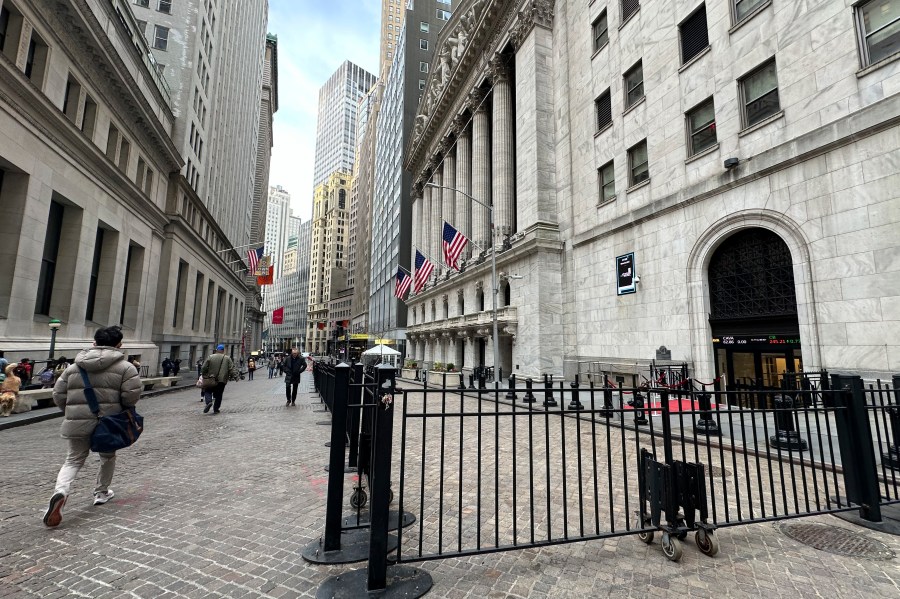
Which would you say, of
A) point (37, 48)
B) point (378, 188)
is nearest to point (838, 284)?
point (37, 48)

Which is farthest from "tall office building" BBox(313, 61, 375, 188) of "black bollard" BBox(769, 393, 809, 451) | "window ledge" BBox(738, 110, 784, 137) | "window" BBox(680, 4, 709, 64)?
"black bollard" BBox(769, 393, 809, 451)

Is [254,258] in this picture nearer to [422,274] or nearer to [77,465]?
[422,274]

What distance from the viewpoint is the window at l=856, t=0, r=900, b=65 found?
35.7 feet

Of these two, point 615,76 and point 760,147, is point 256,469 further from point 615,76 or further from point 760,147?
point 615,76

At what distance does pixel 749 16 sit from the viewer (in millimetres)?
14664

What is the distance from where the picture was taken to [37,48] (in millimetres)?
16375

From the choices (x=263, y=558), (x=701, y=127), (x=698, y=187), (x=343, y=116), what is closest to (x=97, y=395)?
(x=263, y=558)

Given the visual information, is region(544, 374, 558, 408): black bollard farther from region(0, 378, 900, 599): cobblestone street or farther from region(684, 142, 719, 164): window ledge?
region(684, 142, 719, 164): window ledge

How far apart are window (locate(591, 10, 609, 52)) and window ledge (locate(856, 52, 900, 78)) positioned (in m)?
13.8

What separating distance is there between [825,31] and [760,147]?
341cm

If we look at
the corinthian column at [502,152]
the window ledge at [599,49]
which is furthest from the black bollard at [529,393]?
the corinthian column at [502,152]

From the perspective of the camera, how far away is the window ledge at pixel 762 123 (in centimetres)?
1345

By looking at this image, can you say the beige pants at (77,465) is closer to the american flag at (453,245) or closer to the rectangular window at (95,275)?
the american flag at (453,245)

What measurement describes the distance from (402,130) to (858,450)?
6864cm
